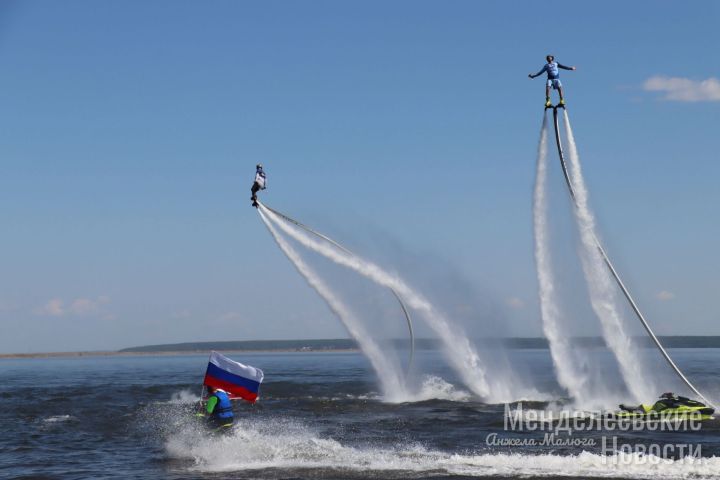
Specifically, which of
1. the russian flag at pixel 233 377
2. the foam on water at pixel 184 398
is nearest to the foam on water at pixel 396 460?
the russian flag at pixel 233 377

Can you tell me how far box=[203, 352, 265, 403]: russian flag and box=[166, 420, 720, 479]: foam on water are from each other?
5.87 ft

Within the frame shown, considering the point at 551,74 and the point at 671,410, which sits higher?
the point at 551,74

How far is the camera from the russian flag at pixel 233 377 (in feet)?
101

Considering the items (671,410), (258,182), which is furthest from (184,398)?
(671,410)

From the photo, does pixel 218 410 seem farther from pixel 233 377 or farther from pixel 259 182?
pixel 259 182

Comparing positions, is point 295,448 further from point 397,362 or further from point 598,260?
point 397,362

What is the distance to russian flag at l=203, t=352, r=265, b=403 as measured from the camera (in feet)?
101

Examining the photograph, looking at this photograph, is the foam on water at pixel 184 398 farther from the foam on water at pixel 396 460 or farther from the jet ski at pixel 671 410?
the jet ski at pixel 671 410

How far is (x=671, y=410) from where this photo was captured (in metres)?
37.4

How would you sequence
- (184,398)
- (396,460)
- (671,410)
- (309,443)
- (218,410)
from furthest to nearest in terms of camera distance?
(184,398) → (671,410) → (309,443) → (218,410) → (396,460)

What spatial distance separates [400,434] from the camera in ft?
117

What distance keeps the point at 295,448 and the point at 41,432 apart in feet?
51.8

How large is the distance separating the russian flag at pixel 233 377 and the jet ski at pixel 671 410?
60.2 feet

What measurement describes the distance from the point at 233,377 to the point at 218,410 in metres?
2.70
